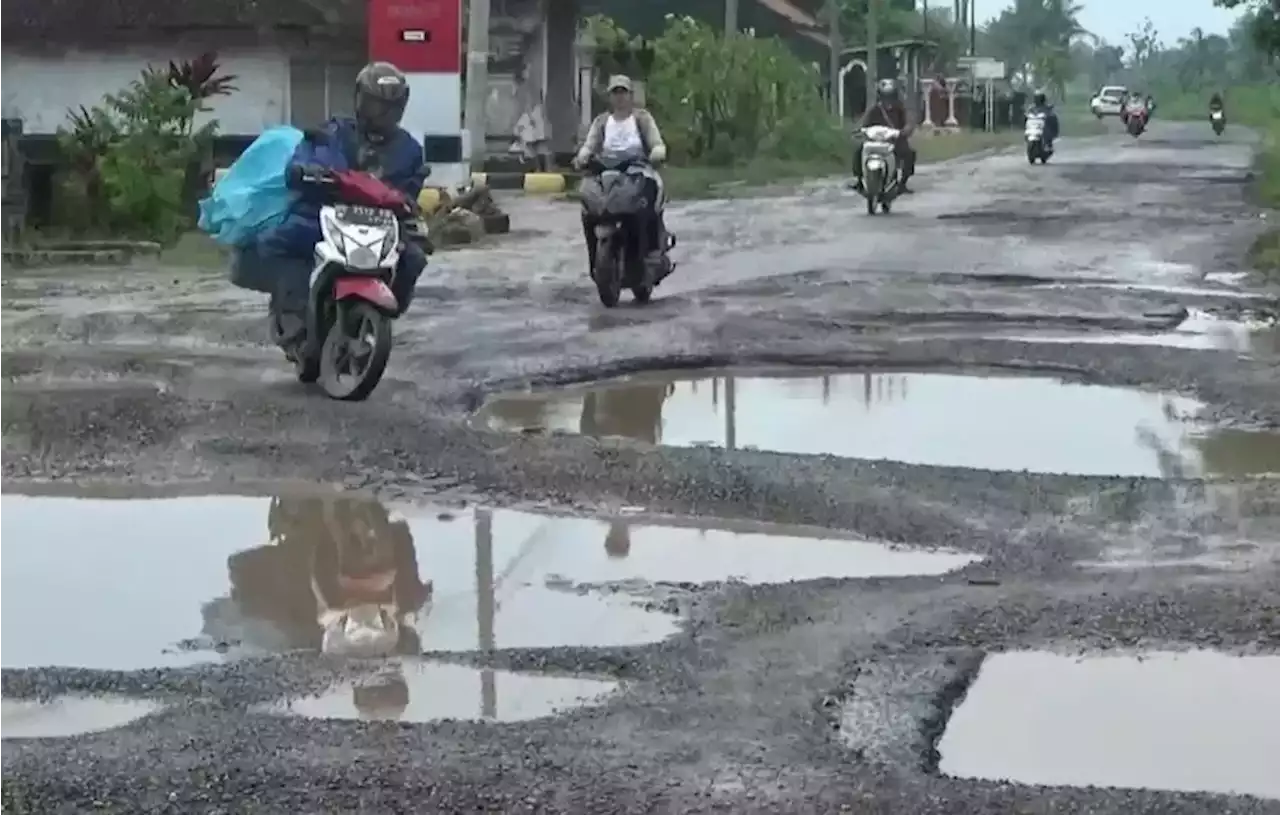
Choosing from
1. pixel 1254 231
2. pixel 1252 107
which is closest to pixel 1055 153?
pixel 1254 231

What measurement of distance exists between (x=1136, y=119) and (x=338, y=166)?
184 feet

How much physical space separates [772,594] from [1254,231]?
16684mm

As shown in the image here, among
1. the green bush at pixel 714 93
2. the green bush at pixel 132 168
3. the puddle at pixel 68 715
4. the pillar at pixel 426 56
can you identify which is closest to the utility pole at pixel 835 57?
the green bush at pixel 714 93

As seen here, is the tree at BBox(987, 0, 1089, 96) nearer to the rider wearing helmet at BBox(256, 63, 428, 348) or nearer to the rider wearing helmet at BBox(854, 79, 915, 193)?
the rider wearing helmet at BBox(854, 79, 915, 193)

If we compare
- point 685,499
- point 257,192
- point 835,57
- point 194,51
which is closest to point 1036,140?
point 835,57

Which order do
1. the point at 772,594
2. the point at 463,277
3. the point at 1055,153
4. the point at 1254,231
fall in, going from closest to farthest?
the point at 772,594
the point at 463,277
the point at 1254,231
the point at 1055,153

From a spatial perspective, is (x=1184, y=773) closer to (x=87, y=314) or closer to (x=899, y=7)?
(x=87, y=314)

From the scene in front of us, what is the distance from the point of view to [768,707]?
5.01 metres

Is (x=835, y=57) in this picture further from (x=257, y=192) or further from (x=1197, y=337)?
(x=257, y=192)

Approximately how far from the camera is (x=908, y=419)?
9.49 meters

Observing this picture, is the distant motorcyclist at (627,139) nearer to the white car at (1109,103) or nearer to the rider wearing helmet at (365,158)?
the rider wearing helmet at (365,158)

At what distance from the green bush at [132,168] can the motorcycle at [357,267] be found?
1002 centimetres

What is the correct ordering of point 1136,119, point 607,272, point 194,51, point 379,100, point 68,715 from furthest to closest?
point 1136,119, point 194,51, point 607,272, point 379,100, point 68,715

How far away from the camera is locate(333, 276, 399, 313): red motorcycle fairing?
959cm
